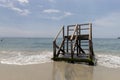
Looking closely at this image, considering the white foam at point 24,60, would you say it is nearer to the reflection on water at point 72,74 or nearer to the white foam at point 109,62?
the reflection on water at point 72,74

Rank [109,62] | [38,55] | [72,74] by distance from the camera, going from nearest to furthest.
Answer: [72,74]
[109,62]
[38,55]

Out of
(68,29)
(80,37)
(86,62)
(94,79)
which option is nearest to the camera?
(94,79)

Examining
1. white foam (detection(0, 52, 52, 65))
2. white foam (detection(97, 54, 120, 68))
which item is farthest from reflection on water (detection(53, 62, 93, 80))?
white foam (detection(0, 52, 52, 65))

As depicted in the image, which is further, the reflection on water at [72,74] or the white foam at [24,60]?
the white foam at [24,60]

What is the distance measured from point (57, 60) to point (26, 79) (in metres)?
6.32

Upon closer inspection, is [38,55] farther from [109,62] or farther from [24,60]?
[109,62]

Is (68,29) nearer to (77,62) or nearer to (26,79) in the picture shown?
(77,62)

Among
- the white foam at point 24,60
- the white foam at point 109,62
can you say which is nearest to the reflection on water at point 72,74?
the white foam at point 109,62

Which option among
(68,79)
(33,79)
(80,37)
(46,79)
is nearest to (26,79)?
(33,79)

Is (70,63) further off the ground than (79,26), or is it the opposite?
(79,26)

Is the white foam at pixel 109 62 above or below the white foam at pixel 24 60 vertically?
below

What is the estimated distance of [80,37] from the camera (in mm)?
15594

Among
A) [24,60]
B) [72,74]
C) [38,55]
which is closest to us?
[72,74]

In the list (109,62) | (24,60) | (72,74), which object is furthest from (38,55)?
(72,74)
